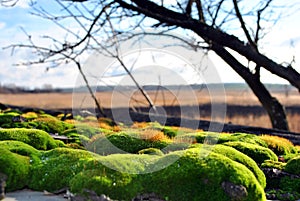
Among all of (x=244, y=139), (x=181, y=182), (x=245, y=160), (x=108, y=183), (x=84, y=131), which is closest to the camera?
(x=108, y=183)

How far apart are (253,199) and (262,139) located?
2965mm

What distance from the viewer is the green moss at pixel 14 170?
4.40 m

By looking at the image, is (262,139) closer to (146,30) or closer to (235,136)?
(235,136)

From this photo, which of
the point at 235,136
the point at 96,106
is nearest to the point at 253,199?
the point at 235,136

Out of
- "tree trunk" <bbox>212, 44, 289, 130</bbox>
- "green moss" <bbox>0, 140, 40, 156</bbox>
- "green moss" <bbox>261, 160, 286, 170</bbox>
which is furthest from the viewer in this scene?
"tree trunk" <bbox>212, 44, 289, 130</bbox>

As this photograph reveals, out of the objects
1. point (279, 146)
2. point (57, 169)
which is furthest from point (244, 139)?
point (57, 169)

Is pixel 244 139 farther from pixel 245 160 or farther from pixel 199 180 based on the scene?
pixel 199 180

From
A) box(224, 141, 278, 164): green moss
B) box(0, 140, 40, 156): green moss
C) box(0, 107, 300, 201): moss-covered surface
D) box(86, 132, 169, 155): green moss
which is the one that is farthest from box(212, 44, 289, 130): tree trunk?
box(0, 140, 40, 156): green moss

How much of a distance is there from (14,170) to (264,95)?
946 cm

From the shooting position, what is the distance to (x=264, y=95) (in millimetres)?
12758

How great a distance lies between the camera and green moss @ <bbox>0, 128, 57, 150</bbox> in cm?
566

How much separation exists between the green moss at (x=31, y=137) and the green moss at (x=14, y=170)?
3.33 ft

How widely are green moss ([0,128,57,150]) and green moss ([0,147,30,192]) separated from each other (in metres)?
1.01

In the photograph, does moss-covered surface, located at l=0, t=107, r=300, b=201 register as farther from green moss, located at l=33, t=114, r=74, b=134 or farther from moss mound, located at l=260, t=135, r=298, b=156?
green moss, located at l=33, t=114, r=74, b=134
